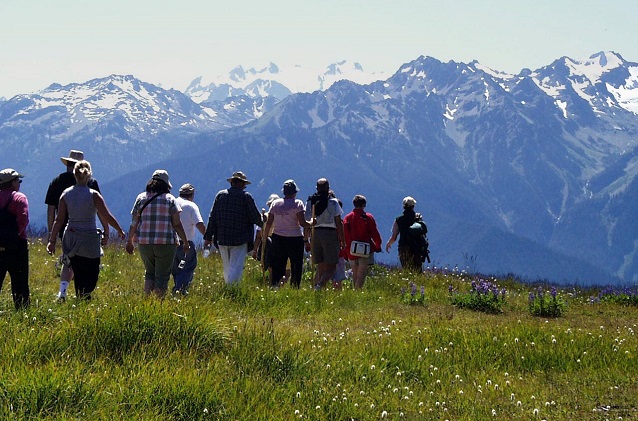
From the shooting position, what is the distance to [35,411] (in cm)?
556

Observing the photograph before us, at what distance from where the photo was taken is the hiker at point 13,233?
10398 millimetres

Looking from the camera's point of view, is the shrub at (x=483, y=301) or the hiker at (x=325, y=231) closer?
the shrub at (x=483, y=301)

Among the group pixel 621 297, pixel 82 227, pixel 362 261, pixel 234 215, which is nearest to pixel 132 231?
pixel 82 227

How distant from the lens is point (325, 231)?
15766mm

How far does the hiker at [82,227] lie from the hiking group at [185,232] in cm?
1

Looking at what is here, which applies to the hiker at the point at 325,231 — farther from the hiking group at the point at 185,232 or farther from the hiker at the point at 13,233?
the hiker at the point at 13,233

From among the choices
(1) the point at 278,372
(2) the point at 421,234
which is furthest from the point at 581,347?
(2) the point at 421,234

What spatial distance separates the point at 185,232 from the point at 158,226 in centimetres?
170

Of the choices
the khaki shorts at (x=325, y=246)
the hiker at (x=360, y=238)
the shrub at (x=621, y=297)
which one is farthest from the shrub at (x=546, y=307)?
the khaki shorts at (x=325, y=246)

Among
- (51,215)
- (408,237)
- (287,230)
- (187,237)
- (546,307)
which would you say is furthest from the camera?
(408,237)

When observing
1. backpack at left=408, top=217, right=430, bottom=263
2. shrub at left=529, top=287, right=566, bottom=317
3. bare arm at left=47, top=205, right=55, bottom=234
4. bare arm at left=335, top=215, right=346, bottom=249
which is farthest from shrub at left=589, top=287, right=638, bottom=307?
bare arm at left=47, top=205, right=55, bottom=234

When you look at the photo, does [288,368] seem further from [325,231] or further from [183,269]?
[325,231]

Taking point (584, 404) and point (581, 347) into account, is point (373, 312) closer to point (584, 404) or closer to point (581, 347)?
point (581, 347)

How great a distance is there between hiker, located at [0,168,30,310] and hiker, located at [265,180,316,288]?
532cm
